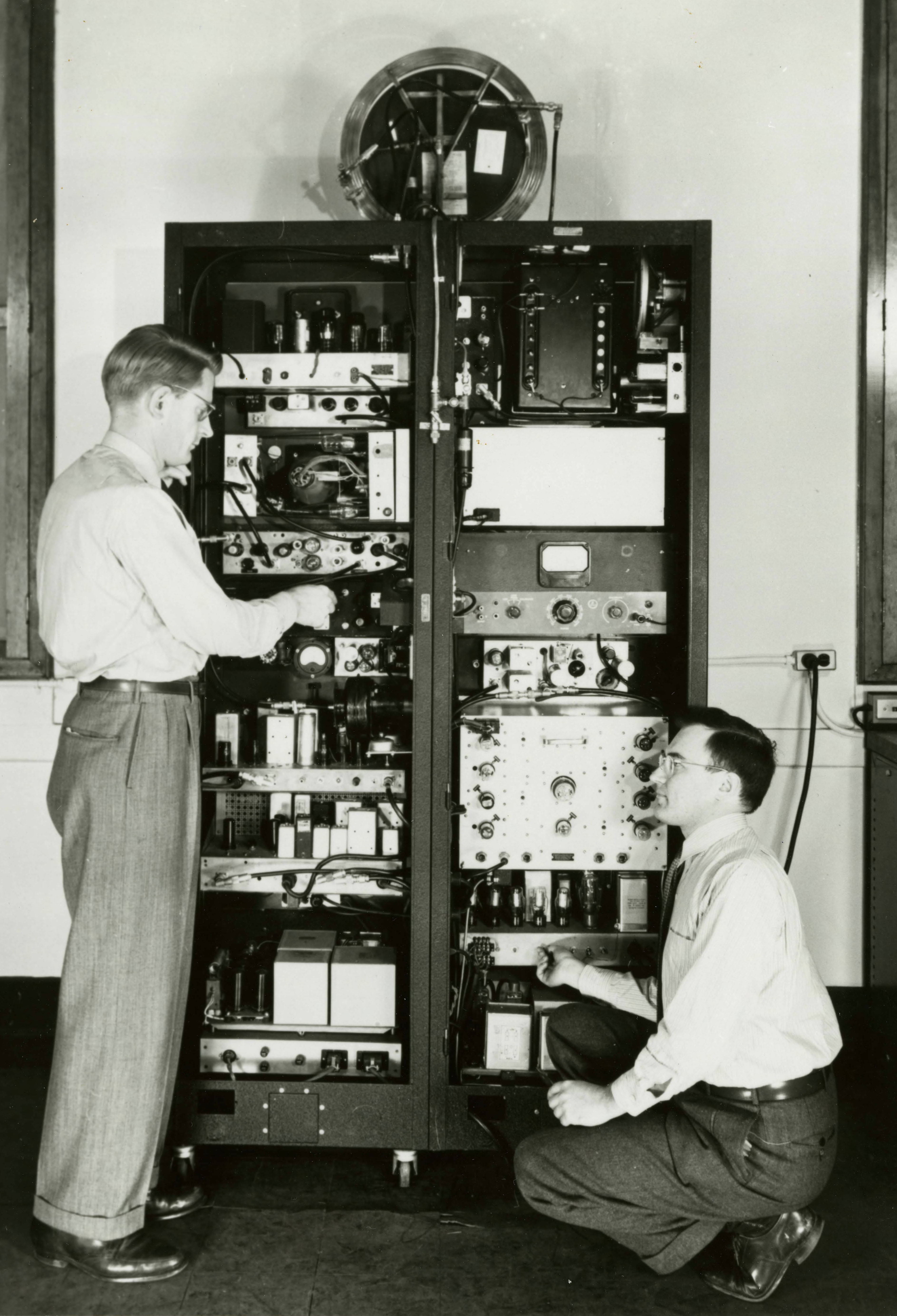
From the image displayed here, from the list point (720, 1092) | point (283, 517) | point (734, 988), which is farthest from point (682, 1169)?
point (283, 517)

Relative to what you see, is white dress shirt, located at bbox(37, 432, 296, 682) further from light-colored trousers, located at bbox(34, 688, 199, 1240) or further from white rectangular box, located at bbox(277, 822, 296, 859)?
white rectangular box, located at bbox(277, 822, 296, 859)

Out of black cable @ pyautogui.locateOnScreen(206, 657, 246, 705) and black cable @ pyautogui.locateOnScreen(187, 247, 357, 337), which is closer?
black cable @ pyautogui.locateOnScreen(187, 247, 357, 337)

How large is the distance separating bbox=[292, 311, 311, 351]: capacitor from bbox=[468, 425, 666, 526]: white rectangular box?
530 millimetres

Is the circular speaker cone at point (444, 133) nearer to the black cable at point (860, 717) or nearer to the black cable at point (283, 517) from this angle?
the black cable at point (283, 517)

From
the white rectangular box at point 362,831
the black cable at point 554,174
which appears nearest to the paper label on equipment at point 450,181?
the black cable at point 554,174

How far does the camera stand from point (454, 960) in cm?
276

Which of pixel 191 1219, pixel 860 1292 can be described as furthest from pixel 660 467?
pixel 191 1219

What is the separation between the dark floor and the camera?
7.07 ft

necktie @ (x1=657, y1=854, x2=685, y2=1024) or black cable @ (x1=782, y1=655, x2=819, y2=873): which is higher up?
black cable @ (x1=782, y1=655, x2=819, y2=873)

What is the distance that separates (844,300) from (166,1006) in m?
2.71

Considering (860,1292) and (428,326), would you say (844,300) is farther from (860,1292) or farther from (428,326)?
(860,1292)

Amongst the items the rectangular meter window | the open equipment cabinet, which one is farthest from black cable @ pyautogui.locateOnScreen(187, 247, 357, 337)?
the rectangular meter window

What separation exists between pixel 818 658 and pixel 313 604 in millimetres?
1590

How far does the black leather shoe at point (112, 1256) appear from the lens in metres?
2.19
